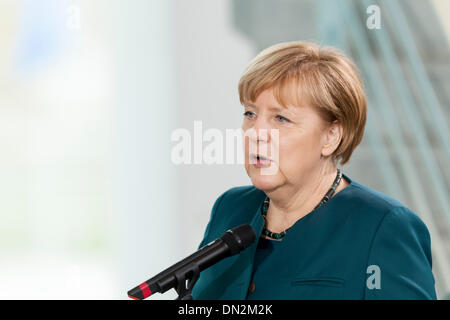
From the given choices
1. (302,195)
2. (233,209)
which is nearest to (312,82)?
(302,195)

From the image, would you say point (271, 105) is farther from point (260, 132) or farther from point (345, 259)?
point (345, 259)

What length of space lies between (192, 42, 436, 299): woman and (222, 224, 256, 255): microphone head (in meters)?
0.10

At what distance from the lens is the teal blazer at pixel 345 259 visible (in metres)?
0.73

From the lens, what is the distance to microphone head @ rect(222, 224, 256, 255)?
73cm

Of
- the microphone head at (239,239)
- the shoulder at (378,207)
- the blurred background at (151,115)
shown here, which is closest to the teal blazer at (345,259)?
the shoulder at (378,207)

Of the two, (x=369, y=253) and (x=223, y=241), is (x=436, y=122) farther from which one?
(x=223, y=241)

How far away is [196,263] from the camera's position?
0.70m

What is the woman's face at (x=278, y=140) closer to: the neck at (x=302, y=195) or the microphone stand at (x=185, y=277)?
the neck at (x=302, y=195)

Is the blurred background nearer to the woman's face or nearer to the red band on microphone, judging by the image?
the woman's face

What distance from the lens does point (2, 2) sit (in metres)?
3.69

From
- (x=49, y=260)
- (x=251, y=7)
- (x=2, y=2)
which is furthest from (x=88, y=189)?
(x=251, y=7)

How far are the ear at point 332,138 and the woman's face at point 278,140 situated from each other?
0.02 metres

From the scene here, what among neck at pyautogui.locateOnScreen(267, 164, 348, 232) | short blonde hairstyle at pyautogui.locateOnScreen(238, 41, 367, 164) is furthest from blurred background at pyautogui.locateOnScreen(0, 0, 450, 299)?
neck at pyautogui.locateOnScreen(267, 164, 348, 232)

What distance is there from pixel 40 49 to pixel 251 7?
1.66 metres
